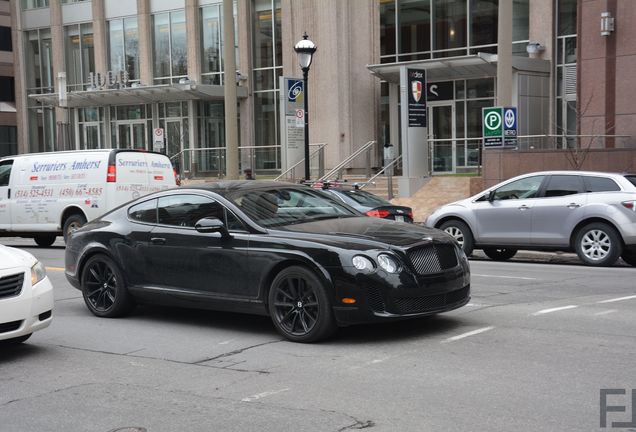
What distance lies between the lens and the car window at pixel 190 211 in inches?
336

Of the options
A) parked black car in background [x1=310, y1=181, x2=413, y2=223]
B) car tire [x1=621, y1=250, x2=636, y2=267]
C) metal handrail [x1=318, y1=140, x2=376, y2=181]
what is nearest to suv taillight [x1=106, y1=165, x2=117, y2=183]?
parked black car in background [x1=310, y1=181, x2=413, y2=223]

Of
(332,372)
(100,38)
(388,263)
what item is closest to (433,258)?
(388,263)

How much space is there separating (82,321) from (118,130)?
33.3m

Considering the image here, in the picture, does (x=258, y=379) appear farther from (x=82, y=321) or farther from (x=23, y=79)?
(x=23, y=79)

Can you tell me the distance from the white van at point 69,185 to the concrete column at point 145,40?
2140 centimetres

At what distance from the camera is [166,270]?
29.1 ft

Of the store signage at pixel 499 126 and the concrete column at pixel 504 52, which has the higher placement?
the concrete column at pixel 504 52

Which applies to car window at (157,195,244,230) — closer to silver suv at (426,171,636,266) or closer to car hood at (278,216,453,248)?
car hood at (278,216,453,248)

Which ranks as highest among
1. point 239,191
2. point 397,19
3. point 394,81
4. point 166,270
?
point 397,19

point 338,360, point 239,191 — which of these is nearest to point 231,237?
point 239,191

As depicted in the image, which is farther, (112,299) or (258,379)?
(112,299)

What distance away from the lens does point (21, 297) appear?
24.0ft

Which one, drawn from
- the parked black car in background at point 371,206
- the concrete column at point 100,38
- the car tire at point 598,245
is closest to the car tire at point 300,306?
the parked black car in background at point 371,206

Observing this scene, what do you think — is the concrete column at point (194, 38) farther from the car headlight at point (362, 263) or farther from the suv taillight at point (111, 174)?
the car headlight at point (362, 263)
